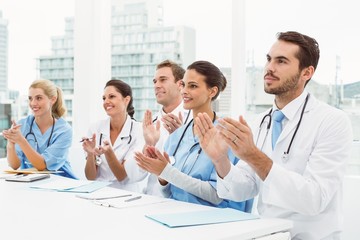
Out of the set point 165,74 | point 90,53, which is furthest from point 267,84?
point 90,53

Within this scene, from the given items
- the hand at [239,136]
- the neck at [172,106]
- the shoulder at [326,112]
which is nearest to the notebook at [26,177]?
the neck at [172,106]

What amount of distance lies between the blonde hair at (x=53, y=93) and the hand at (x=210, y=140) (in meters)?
1.62

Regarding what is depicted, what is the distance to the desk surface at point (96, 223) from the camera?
1.46 m

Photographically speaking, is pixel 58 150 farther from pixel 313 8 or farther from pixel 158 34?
pixel 313 8

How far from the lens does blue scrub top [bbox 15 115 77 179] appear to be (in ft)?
9.93

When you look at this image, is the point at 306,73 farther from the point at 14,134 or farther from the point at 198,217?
the point at 14,134

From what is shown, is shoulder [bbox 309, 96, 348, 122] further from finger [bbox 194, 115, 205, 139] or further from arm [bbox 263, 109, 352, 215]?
finger [bbox 194, 115, 205, 139]

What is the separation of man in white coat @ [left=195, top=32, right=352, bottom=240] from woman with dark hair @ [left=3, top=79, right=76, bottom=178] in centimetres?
141

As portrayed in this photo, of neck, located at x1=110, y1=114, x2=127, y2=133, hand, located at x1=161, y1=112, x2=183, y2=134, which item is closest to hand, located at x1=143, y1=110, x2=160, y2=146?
hand, located at x1=161, y1=112, x2=183, y2=134

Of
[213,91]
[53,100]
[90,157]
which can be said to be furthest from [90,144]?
Result: [213,91]

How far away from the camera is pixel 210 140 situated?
196cm

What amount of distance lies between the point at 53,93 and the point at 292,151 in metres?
1.99

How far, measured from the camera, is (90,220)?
1643 mm

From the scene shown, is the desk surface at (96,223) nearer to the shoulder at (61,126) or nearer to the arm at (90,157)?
the arm at (90,157)
